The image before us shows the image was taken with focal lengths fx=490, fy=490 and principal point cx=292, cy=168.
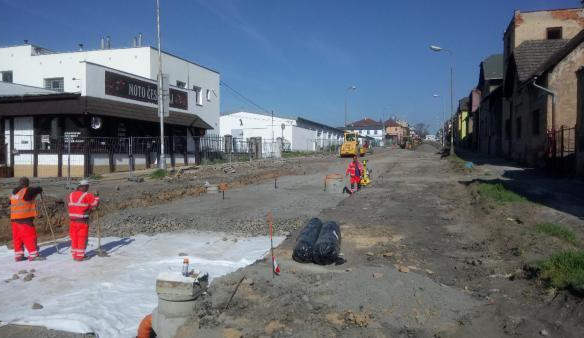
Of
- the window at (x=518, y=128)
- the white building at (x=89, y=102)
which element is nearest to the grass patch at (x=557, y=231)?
the window at (x=518, y=128)

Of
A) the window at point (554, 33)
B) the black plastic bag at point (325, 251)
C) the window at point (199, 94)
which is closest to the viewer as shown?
the black plastic bag at point (325, 251)

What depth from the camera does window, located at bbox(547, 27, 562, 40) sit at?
102 feet

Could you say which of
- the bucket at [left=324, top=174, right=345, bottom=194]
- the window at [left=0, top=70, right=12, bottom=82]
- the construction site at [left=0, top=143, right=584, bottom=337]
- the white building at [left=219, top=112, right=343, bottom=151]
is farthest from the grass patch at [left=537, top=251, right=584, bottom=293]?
the white building at [left=219, top=112, right=343, bottom=151]

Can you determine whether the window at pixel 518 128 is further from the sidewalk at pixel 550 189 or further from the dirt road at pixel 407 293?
the dirt road at pixel 407 293

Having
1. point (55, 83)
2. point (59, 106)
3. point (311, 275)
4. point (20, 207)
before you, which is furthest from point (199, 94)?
point (311, 275)

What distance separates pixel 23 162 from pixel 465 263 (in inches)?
917

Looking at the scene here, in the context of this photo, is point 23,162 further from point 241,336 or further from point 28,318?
point 241,336

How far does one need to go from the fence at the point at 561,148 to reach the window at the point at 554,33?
1306 cm

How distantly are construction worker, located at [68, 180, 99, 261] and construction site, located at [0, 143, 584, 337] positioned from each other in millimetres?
270

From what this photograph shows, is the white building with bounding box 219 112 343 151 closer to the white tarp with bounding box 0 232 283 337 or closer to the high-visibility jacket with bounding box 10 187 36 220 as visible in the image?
the white tarp with bounding box 0 232 283 337

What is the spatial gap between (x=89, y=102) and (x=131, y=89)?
441 centimetres

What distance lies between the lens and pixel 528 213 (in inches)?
452

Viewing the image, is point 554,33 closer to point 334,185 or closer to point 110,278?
point 334,185

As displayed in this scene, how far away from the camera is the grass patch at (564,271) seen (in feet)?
18.5
